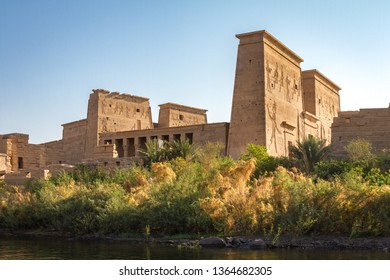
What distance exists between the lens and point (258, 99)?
2695 centimetres

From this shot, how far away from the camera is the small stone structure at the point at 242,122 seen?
26.6 metres

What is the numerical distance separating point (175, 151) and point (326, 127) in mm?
15706

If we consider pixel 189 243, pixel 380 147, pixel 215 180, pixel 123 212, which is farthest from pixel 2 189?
pixel 380 147

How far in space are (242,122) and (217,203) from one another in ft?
37.9

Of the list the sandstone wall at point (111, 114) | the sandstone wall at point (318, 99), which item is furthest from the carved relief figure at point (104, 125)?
the sandstone wall at point (318, 99)

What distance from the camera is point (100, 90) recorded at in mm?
35094

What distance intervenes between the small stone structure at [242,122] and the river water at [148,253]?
12.2 m

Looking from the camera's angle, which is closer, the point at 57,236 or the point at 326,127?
the point at 57,236

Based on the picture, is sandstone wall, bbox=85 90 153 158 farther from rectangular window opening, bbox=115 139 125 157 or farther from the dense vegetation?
the dense vegetation

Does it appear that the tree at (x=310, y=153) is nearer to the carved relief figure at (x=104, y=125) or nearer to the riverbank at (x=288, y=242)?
the riverbank at (x=288, y=242)

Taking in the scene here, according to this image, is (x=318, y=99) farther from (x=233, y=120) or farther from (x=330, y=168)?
(x=330, y=168)
